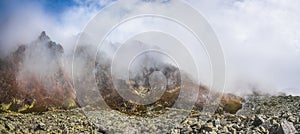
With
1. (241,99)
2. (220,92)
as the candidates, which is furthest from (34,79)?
(241,99)

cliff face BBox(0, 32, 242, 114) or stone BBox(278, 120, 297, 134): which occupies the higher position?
cliff face BBox(0, 32, 242, 114)

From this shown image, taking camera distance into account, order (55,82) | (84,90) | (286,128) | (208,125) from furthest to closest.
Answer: (55,82) < (84,90) < (208,125) < (286,128)

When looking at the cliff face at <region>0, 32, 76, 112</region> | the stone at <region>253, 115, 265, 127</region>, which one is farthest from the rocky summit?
the stone at <region>253, 115, 265, 127</region>

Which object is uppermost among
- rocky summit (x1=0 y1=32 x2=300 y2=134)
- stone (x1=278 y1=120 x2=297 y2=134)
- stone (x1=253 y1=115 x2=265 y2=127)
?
rocky summit (x1=0 y1=32 x2=300 y2=134)

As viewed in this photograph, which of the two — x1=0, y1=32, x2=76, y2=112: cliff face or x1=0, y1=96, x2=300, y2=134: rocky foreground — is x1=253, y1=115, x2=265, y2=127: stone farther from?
x1=0, y1=32, x2=76, y2=112: cliff face

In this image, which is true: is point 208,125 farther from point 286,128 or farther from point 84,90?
point 84,90

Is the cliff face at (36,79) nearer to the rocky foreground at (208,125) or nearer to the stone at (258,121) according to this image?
the rocky foreground at (208,125)

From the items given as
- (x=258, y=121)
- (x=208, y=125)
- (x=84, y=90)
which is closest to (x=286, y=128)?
(x=258, y=121)

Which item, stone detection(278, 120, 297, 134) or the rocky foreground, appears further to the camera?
the rocky foreground

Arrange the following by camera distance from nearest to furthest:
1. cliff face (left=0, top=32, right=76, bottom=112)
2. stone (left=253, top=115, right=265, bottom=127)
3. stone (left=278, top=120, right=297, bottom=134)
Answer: stone (left=278, top=120, right=297, bottom=134) → stone (left=253, top=115, right=265, bottom=127) → cliff face (left=0, top=32, right=76, bottom=112)
